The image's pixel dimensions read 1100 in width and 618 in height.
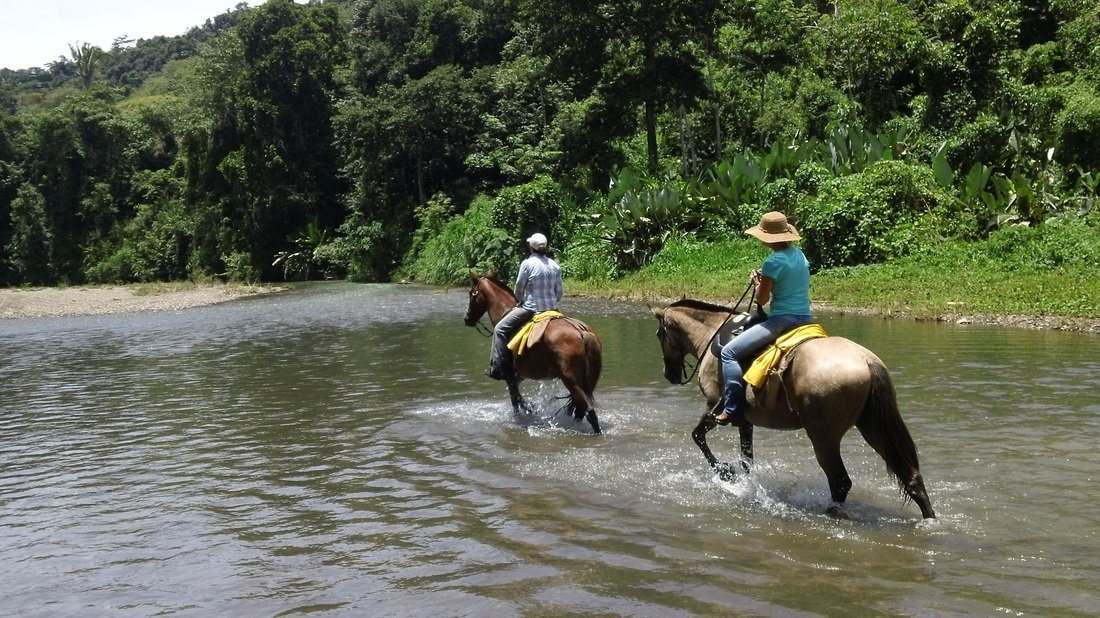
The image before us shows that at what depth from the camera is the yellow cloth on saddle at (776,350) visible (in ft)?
22.1

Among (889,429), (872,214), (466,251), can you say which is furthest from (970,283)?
(466,251)

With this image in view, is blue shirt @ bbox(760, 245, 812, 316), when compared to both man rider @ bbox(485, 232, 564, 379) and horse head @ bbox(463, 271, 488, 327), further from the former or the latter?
horse head @ bbox(463, 271, 488, 327)

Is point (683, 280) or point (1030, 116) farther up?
point (1030, 116)

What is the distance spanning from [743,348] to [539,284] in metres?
3.64

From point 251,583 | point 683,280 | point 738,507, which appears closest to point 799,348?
point 738,507

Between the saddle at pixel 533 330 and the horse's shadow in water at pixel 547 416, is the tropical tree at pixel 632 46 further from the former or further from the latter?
the saddle at pixel 533 330

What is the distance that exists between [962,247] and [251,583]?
1851cm

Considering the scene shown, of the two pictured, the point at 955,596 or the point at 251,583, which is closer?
the point at 955,596

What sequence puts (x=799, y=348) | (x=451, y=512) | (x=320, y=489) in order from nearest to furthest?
(x=799, y=348)
(x=451, y=512)
(x=320, y=489)

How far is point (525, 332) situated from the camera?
10.2 metres

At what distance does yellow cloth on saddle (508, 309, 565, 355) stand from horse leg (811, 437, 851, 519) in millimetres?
4119

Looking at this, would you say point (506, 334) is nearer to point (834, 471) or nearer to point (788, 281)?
point (788, 281)

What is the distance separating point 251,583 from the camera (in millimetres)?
5738

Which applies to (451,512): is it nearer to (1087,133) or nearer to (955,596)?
(955,596)
